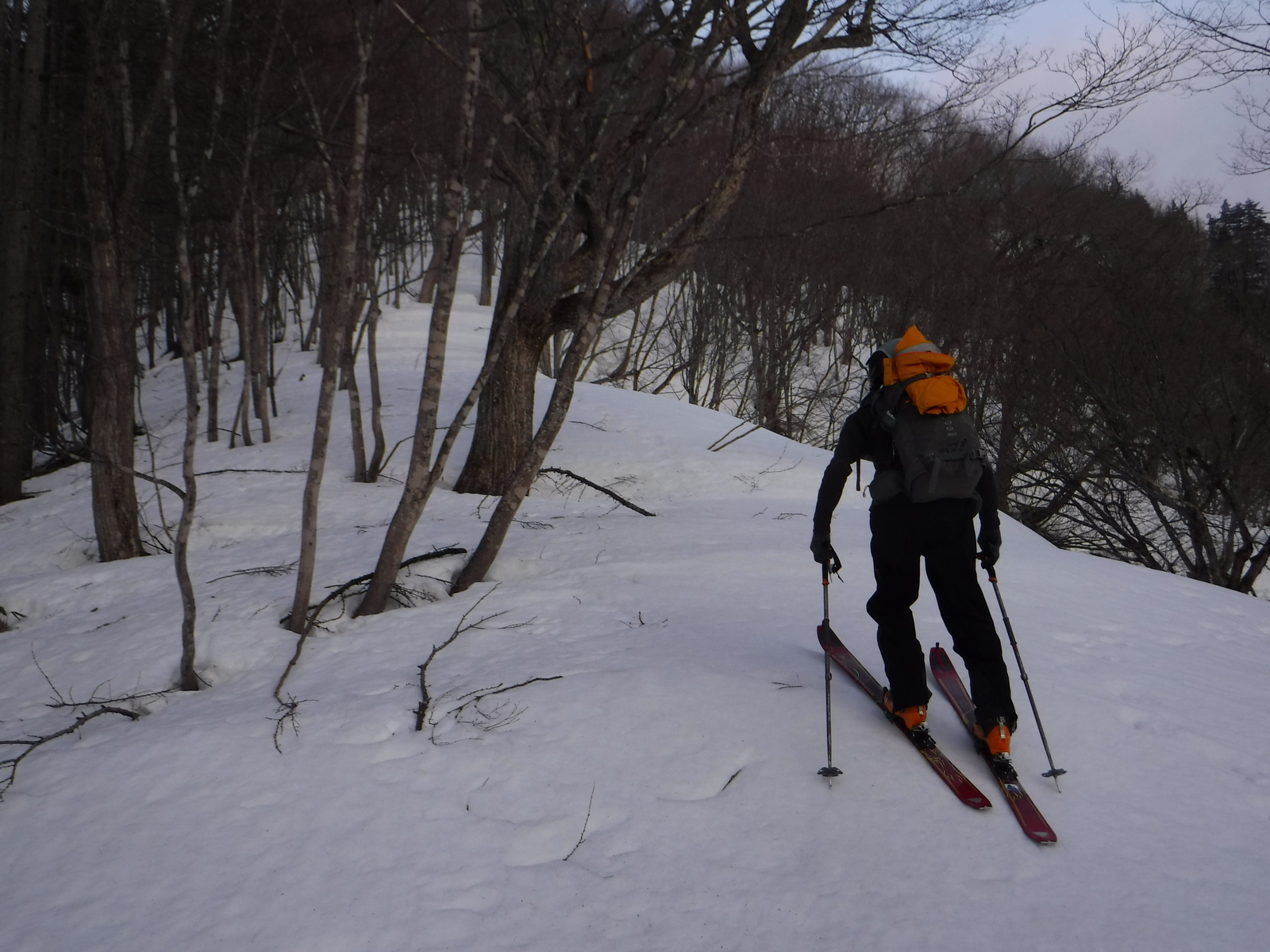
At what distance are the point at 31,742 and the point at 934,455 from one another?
4.06 metres

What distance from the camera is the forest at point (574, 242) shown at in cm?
532

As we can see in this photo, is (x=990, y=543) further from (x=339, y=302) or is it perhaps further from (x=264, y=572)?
(x=264, y=572)

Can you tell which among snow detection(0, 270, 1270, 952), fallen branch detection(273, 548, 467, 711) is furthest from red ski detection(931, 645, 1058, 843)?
fallen branch detection(273, 548, 467, 711)

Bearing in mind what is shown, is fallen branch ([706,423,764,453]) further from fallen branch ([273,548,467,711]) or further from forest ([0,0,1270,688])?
fallen branch ([273,548,467,711])

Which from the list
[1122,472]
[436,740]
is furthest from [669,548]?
[1122,472]

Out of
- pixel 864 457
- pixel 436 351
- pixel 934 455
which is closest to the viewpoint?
pixel 934 455

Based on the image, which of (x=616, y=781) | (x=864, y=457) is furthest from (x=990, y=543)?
(x=616, y=781)

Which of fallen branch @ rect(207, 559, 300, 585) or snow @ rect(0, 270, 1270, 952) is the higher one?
snow @ rect(0, 270, 1270, 952)

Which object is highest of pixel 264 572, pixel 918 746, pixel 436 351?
pixel 436 351

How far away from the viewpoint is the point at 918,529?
11.5ft

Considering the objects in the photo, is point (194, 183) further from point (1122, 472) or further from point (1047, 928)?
point (1122, 472)

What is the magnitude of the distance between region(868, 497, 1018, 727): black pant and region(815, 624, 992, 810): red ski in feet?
0.73

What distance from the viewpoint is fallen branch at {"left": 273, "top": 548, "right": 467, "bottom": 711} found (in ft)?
13.6

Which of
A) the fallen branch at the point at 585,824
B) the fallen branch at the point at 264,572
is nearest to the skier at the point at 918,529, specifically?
the fallen branch at the point at 585,824
